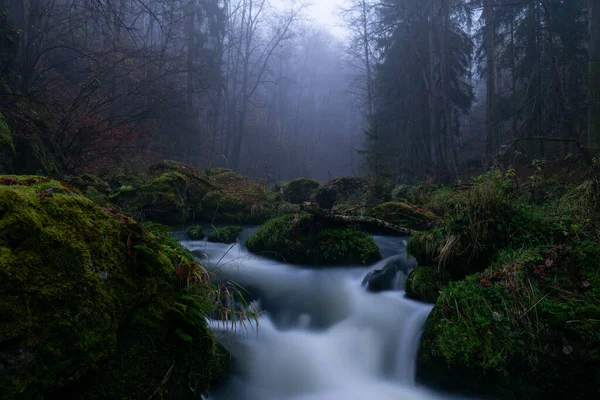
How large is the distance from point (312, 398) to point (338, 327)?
119cm

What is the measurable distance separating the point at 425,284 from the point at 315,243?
7.70 ft

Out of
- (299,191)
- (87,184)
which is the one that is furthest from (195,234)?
(299,191)

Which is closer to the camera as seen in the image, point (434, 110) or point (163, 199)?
point (163, 199)

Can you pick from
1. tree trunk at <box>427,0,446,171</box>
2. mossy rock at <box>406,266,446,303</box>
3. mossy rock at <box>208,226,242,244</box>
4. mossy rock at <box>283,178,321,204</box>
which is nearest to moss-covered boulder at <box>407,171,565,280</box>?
mossy rock at <box>406,266,446,303</box>

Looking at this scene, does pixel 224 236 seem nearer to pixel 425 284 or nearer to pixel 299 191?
pixel 425 284

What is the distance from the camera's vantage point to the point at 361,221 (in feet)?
23.7

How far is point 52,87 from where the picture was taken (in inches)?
430

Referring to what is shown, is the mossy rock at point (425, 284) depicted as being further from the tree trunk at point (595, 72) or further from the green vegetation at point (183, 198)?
the tree trunk at point (595, 72)

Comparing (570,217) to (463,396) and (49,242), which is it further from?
(49,242)

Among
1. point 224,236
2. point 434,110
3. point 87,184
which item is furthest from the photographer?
point 434,110

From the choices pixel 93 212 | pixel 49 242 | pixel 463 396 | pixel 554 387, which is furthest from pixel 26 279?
pixel 554 387

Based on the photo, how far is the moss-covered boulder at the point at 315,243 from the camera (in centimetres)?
620

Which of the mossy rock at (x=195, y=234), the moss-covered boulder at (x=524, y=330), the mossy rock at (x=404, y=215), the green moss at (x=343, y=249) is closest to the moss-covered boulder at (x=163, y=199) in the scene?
the mossy rock at (x=195, y=234)

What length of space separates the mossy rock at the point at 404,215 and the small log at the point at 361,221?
42 cm
